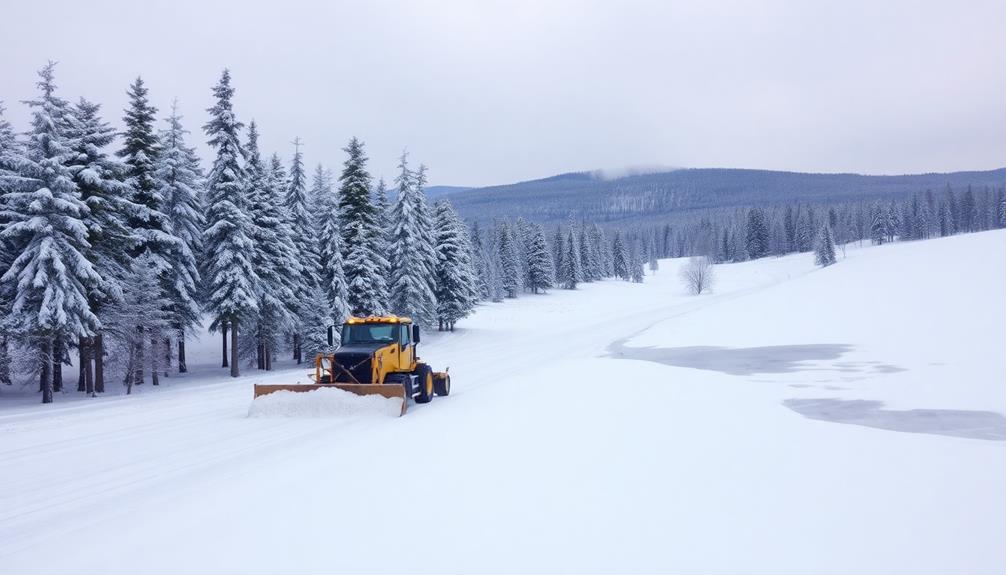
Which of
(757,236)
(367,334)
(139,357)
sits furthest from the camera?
(757,236)

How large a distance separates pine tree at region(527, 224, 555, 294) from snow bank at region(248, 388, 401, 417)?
2844 inches

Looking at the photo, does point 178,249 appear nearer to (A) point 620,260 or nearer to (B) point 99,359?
(B) point 99,359

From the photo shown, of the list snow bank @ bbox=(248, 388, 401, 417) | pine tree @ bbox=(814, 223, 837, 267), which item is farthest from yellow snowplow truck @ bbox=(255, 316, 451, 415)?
pine tree @ bbox=(814, 223, 837, 267)

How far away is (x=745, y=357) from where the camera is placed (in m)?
21.1

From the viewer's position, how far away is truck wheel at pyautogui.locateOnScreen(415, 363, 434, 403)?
53.0 feet

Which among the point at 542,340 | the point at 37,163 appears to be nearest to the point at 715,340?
the point at 542,340

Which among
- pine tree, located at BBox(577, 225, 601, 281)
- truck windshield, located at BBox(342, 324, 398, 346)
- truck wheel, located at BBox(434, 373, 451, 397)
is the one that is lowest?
truck wheel, located at BBox(434, 373, 451, 397)

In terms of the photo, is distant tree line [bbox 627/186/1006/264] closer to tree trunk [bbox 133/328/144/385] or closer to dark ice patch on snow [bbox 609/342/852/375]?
dark ice patch on snow [bbox 609/342/852/375]

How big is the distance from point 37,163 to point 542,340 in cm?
2582

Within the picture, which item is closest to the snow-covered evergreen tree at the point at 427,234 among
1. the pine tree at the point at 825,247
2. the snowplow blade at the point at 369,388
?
the snowplow blade at the point at 369,388

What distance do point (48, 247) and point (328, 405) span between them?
45.0ft

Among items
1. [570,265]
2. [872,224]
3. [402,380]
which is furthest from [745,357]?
[872,224]

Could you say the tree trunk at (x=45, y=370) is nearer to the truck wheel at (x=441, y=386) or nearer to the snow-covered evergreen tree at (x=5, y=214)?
the snow-covered evergreen tree at (x=5, y=214)

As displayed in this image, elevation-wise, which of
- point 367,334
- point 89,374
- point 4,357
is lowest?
point 89,374
